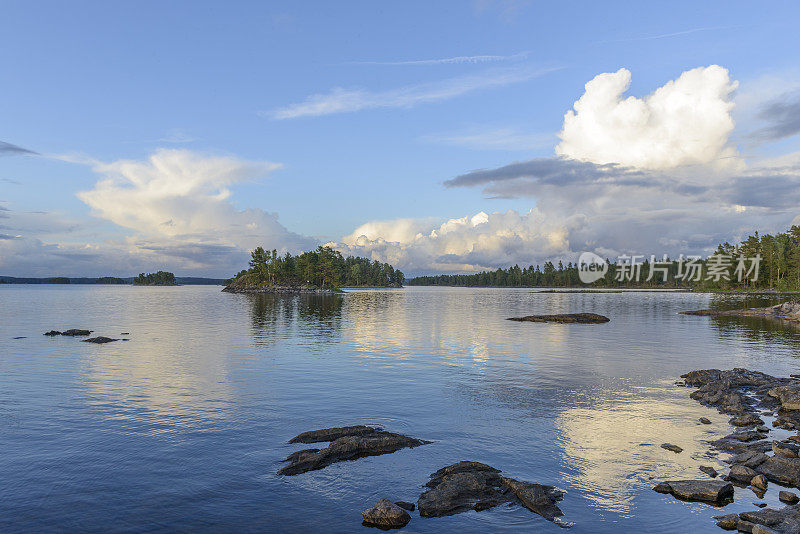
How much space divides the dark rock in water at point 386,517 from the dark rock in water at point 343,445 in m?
4.69

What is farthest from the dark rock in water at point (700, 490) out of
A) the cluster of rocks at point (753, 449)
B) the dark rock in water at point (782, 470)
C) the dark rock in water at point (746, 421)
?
the dark rock in water at point (746, 421)

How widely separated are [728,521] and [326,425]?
1723 centimetres

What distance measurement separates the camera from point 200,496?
16.4m

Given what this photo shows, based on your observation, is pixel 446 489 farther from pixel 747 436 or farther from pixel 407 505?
pixel 747 436

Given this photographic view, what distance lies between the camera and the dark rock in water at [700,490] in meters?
16.1

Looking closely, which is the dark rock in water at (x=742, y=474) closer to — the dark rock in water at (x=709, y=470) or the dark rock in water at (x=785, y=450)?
the dark rock in water at (x=709, y=470)

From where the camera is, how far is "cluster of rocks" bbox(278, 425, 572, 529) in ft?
48.6

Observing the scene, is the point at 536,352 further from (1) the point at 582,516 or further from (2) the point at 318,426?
(1) the point at 582,516

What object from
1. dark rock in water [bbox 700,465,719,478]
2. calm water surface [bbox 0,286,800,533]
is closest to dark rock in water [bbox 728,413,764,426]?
calm water surface [bbox 0,286,800,533]

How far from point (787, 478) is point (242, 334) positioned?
60.8m

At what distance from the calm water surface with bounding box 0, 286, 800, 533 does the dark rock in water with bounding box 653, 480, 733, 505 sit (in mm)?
362

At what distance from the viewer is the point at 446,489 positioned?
53.7ft

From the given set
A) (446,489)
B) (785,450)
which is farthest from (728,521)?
(446,489)

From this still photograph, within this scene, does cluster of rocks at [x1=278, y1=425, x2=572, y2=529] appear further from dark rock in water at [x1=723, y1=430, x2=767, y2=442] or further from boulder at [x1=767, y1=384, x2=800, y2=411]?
boulder at [x1=767, y1=384, x2=800, y2=411]
